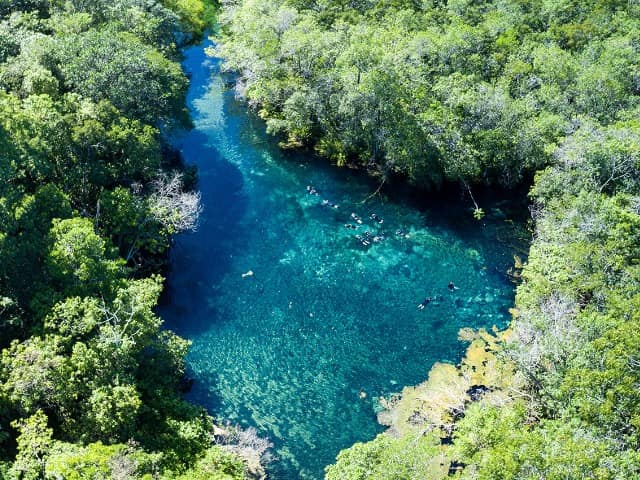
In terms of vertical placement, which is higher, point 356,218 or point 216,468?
point 356,218

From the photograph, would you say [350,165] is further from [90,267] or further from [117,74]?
[90,267]

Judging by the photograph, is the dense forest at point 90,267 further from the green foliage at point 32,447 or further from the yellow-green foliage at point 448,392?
the yellow-green foliage at point 448,392

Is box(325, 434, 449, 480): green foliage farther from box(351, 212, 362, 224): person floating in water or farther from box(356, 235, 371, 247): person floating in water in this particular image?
box(351, 212, 362, 224): person floating in water

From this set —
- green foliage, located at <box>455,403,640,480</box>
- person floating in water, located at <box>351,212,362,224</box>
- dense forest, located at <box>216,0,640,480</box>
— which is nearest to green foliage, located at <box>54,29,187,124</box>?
dense forest, located at <box>216,0,640,480</box>

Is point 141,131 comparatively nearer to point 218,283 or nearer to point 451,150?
point 218,283

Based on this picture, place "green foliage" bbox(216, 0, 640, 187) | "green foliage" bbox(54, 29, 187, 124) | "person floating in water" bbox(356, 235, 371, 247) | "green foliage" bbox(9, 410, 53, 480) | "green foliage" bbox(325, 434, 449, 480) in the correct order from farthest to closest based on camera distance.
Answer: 1. "green foliage" bbox(216, 0, 640, 187)
2. "person floating in water" bbox(356, 235, 371, 247)
3. "green foliage" bbox(54, 29, 187, 124)
4. "green foliage" bbox(325, 434, 449, 480)
5. "green foliage" bbox(9, 410, 53, 480)

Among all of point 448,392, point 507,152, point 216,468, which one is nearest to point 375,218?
point 507,152
